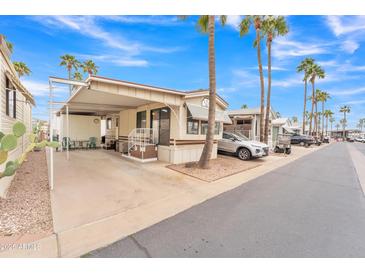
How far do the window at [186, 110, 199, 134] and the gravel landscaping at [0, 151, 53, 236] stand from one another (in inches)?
232

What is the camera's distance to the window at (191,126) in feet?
27.4

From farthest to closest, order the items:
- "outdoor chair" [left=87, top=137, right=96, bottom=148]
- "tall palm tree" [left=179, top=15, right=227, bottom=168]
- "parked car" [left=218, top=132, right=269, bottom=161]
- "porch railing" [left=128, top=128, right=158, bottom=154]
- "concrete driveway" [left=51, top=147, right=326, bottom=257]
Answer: "outdoor chair" [left=87, top=137, right=96, bottom=148]
"parked car" [left=218, top=132, right=269, bottom=161]
"porch railing" [left=128, top=128, right=158, bottom=154]
"tall palm tree" [left=179, top=15, right=227, bottom=168]
"concrete driveway" [left=51, top=147, right=326, bottom=257]

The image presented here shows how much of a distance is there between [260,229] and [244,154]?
751 centimetres

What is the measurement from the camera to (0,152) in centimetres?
336

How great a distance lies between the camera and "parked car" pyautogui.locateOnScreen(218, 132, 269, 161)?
9758 millimetres

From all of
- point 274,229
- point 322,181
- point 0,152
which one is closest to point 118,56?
point 0,152

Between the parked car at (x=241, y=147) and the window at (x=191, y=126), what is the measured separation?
3.02 meters

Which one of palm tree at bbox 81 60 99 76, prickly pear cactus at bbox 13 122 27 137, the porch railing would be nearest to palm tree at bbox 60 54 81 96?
palm tree at bbox 81 60 99 76

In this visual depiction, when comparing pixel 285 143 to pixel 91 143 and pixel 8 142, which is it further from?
pixel 91 143

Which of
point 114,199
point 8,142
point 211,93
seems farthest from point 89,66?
point 114,199

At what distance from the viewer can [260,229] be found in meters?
2.85

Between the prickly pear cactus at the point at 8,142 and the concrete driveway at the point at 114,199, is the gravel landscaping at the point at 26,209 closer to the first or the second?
the concrete driveway at the point at 114,199

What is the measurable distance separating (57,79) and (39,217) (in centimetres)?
383

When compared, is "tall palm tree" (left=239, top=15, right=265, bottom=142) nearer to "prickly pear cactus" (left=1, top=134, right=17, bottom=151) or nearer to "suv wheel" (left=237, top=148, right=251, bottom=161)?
"suv wheel" (left=237, top=148, right=251, bottom=161)
